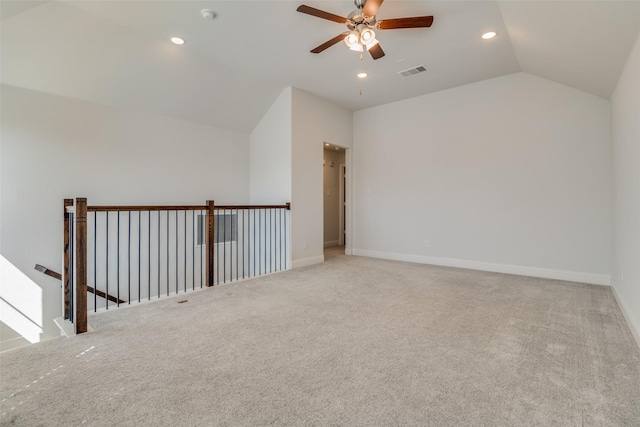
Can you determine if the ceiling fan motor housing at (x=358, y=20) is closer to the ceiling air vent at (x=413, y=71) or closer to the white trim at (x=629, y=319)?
the ceiling air vent at (x=413, y=71)

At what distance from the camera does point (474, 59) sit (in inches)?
156

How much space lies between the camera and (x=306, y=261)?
17.0 ft

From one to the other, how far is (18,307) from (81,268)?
97.2 inches

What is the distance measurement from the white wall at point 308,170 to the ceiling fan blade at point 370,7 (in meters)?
2.59

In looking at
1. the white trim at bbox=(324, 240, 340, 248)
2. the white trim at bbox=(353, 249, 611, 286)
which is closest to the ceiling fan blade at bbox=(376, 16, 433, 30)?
the white trim at bbox=(353, 249, 611, 286)

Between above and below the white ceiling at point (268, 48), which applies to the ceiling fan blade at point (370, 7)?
below

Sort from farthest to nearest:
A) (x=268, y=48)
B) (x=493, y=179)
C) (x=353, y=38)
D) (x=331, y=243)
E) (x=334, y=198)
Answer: (x=334, y=198) < (x=331, y=243) < (x=493, y=179) < (x=268, y=48) < (x=353, y=38)

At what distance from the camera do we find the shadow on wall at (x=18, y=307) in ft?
12.0

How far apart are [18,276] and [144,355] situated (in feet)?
10.1

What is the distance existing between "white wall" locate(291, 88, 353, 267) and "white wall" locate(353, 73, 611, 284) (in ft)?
3.51

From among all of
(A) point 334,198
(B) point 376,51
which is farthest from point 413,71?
(A) point 334,198

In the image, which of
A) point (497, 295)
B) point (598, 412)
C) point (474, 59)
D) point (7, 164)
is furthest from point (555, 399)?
point (7, 164)

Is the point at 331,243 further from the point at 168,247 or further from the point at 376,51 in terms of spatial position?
the point at 376,51

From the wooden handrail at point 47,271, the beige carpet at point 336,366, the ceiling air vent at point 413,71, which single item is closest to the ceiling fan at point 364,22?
the ceiling air vent at point 413,71
